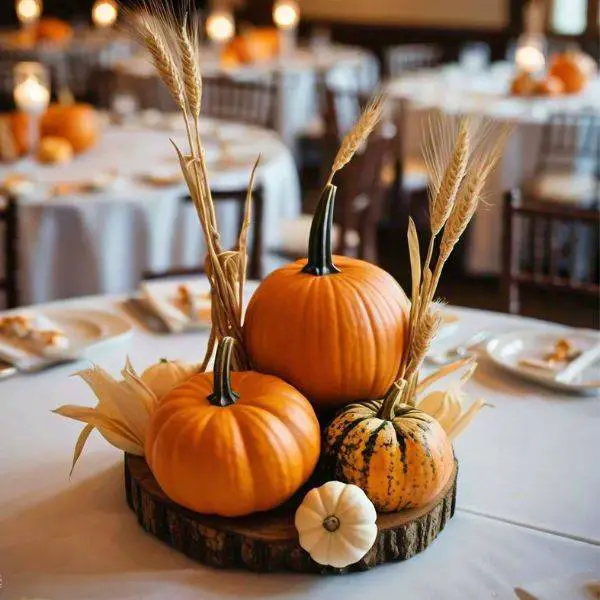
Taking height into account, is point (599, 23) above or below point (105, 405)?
above

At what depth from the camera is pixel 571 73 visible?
520 cm

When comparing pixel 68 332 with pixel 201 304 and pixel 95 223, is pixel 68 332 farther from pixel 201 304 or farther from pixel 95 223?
pixel 95 223

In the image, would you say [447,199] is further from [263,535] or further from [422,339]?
[263,535]

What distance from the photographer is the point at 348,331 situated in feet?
3.67

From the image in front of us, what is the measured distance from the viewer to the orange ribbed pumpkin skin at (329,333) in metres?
1.12

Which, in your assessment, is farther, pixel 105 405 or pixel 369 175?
pixel 369 175

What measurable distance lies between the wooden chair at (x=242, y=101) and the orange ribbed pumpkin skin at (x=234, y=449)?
3.70m

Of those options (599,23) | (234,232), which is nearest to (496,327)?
(234,232)

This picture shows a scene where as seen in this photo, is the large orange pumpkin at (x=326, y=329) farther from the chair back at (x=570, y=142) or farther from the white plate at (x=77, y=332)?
the chair back at (x=570, y=142)

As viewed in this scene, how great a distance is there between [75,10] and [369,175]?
24.8 feet

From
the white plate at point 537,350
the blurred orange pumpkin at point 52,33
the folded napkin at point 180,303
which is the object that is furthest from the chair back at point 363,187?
the blurred orange pumpkin at point 52,33

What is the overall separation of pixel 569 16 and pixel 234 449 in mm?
7131

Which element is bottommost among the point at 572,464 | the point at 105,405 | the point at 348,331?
the point at 572,464

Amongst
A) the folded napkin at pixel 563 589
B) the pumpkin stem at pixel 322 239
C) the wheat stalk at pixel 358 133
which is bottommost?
the folded napkin at pixel 563 589
